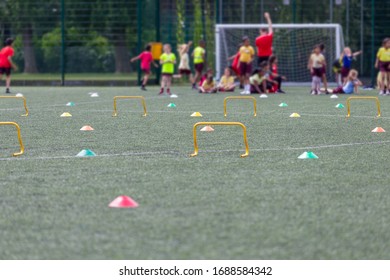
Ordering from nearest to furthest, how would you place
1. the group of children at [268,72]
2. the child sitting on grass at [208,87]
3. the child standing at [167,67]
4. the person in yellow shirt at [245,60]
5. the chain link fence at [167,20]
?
the group of children at [268,72] < the child standing at [167,67] < the child sitting on grass at [208,87] < the person in yellow shirt at [245,60] < the chain link fence at [167,20]

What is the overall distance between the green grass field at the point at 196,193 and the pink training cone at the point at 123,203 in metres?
0.09

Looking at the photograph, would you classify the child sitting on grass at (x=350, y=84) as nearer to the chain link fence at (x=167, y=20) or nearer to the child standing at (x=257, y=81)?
the child standing at (x=257, y=81)

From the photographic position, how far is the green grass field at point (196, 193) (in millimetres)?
6355

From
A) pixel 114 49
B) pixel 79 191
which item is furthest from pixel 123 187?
pixel 114 49

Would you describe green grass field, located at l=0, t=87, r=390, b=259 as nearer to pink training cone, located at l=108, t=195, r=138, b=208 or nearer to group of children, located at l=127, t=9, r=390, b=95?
pink training cone, located at l=108, t=195, r=138, b=208

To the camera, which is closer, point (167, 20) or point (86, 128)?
point (86, 128)

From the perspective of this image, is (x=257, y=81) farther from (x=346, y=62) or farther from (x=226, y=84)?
(x=346, y=62)

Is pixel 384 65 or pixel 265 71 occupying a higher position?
pixel 384 65

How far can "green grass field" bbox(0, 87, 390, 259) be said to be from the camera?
636 cm

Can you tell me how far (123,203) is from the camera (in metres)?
7.84

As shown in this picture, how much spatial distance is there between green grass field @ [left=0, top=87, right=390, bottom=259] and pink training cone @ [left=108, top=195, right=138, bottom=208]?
3.5 inches

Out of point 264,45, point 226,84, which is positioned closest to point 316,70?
point 264,45

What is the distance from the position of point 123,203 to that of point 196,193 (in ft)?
2.92

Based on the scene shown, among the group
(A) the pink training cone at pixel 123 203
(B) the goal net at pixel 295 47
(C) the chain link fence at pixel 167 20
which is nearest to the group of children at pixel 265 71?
(B) the goal net at pixel 295 47
